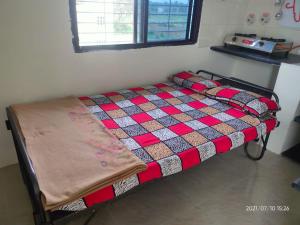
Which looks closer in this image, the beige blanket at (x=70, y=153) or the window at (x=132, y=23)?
the beige blanket at (x=70, y=153)

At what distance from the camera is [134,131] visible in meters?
1.64

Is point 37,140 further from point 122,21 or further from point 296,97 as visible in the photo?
point 296,97

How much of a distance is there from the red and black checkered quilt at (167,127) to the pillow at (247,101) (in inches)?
2.2

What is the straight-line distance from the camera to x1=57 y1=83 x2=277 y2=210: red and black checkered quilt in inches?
53.4

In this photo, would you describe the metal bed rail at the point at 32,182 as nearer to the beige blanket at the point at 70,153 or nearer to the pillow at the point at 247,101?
the beige blanket at the point at 70,153

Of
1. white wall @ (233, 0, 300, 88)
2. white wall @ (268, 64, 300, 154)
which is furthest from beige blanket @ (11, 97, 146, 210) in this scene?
white wall @ (233, 0, 300, 88)

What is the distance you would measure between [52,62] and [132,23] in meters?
0.86

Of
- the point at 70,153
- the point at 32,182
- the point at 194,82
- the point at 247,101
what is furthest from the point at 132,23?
the point at 32,182

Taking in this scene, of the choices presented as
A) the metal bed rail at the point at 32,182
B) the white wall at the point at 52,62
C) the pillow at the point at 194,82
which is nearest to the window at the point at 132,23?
the white wall at the point at 52,62

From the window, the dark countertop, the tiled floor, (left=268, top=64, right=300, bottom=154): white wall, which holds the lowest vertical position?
the tiled floor

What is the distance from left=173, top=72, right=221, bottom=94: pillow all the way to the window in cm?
38

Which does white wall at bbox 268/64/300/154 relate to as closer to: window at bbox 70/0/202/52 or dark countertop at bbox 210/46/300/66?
dark countertop at bbox 210/46/300/66

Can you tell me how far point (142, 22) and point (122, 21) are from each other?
0.20 m

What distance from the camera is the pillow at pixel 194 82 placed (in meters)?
2.35
